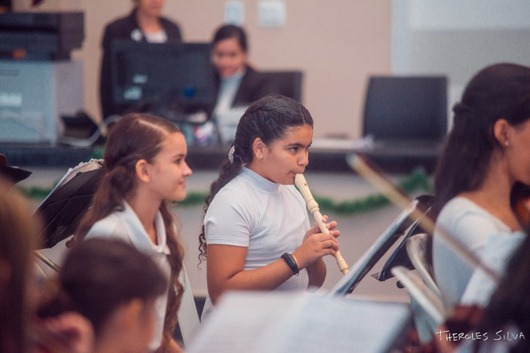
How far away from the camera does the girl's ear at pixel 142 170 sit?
92.9 inches

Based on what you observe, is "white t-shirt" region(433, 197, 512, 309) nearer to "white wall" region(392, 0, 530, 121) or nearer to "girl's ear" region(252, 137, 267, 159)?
"girl's ear" region(252, 137, 267, 159)

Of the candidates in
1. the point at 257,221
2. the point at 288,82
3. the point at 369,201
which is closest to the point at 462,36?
the point at 288,82

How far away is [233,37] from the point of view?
16.8 feet

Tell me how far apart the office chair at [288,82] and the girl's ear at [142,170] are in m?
2.66

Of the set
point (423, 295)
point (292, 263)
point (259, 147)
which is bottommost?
point (292, 263)

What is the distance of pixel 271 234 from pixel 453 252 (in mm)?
622

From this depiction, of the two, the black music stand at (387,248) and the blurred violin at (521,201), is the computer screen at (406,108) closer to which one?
the black music stand at (387,248)

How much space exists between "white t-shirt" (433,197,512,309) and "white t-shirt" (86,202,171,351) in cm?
60

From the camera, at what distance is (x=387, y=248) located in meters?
2.07

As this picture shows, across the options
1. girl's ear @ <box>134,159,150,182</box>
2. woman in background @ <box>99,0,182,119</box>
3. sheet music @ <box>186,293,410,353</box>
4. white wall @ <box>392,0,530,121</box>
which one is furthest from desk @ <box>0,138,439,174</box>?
sheet music @ <box>186,293,410,353</box>

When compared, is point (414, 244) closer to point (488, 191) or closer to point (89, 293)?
point (488, 191)

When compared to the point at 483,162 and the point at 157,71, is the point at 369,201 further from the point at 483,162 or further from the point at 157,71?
the point at 483,162

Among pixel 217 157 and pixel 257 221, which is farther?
pixel 217 157

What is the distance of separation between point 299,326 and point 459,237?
0.82 meters
